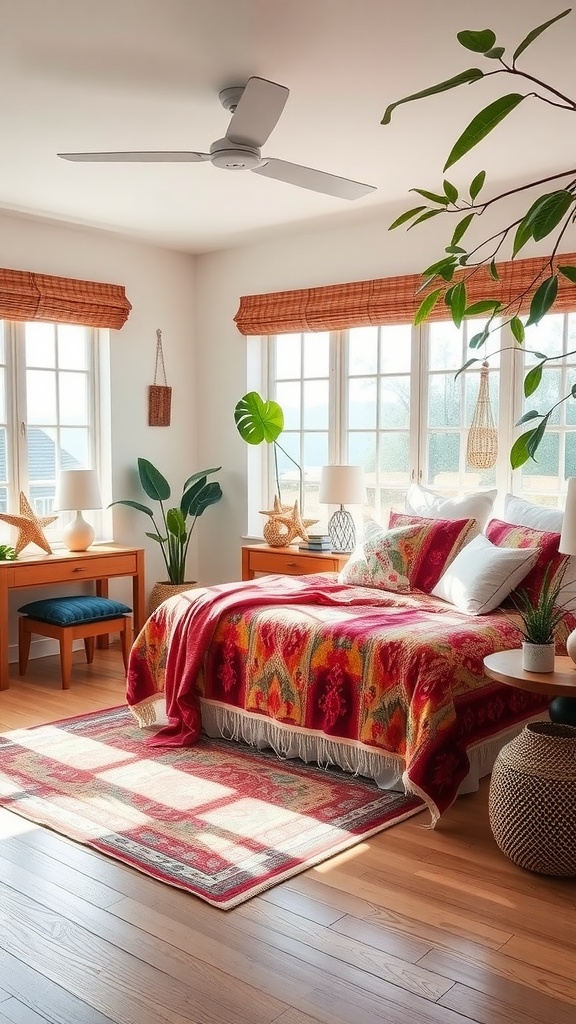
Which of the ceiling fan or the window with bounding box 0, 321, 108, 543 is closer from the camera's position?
the ceiling fan

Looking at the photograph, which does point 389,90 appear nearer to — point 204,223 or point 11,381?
point 204,223

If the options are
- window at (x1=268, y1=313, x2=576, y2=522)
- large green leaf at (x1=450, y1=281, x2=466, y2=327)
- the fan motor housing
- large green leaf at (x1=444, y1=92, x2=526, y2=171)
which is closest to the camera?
large green leaf at (x1=444, y1=92, x2=526, y2=171)

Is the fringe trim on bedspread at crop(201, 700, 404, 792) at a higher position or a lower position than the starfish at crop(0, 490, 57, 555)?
lower

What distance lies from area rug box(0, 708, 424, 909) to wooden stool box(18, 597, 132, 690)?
85cm

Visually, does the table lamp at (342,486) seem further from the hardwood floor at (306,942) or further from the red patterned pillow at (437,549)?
the hardwood floor at (306,942)

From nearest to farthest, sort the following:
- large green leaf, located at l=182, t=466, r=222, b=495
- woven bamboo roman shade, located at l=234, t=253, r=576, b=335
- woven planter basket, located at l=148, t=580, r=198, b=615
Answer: woven bamboo roman shade, located at l=234, t=253, r=576, b=335
woven planter basket, located at l=148, t=580, r=198, b=615
large green leaf, located at l=182, t=466, r=222, b=495

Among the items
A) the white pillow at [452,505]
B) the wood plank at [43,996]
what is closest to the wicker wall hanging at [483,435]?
the white pillow at [452,505]

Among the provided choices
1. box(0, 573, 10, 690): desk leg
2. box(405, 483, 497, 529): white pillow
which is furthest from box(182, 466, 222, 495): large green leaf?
box(405, 483, 497, 529): white pillow

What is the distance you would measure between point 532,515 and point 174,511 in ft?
8.56

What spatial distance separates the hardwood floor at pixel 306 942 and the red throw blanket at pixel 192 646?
3.45 ft

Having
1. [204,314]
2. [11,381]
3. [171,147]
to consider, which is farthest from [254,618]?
[204,314]

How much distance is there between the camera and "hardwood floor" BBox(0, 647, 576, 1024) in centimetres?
210

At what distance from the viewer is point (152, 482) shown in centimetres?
611

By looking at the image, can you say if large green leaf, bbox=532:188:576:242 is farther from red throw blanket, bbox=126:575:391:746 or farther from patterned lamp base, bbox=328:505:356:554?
patterned lamp base, bbox=328:505:356:554
